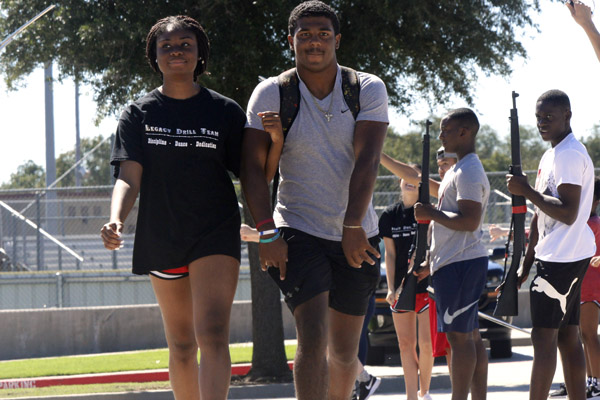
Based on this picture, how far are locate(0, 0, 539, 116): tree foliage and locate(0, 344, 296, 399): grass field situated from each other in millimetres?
3184

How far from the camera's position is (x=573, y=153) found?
6387mm

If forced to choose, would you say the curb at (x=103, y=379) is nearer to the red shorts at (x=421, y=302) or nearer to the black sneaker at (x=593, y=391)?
the red shorts at (x=421, y=302)

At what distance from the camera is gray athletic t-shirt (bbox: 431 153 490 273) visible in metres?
6.77

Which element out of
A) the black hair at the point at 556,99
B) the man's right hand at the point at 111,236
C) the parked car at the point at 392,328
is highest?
the black hair at the point at 556,99

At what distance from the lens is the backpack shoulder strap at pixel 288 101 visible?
511 centimetres

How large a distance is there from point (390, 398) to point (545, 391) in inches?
131

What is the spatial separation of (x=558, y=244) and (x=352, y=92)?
6.77 ft

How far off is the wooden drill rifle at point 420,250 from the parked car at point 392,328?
4546 mm

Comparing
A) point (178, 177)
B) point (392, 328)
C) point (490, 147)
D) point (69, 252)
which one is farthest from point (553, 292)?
point (490, 147)

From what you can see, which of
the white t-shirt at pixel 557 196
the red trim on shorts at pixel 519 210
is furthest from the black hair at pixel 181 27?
the white t-shirt at pixel 557 196

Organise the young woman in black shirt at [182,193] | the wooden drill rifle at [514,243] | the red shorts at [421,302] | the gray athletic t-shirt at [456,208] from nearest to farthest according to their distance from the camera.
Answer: the young woman in black shirt at [182,193]
the wooden drill rifle at [514,243]
the gray athletic t-shirt at [456,208]
the red shorts at [421,302]

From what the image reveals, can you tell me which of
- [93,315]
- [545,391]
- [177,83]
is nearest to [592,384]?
[545,391]

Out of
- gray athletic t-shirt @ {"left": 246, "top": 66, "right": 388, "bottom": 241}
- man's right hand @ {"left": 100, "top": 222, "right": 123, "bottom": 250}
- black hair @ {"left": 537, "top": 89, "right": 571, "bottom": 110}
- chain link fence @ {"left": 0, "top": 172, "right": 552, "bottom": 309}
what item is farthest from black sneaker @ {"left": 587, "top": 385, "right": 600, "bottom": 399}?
chain link fence @ {"left": 0, "top": 172, "right": 552, "bottom": 309}

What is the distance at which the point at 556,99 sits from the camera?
21.5 feet
